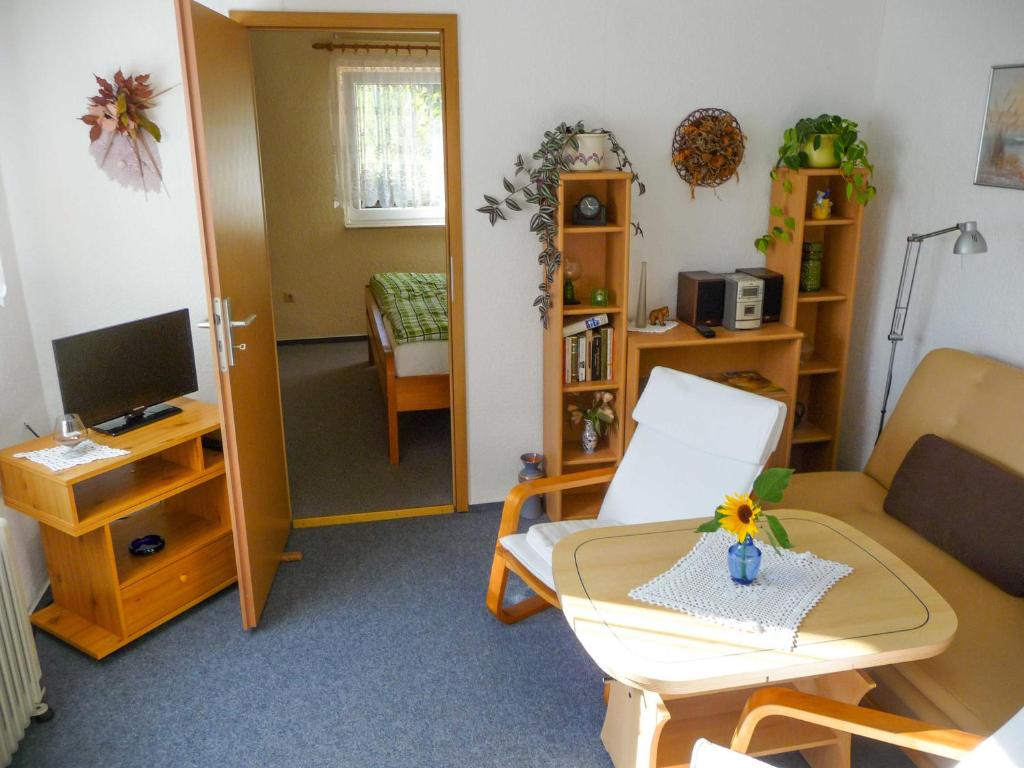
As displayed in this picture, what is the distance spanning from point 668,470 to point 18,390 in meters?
2.40

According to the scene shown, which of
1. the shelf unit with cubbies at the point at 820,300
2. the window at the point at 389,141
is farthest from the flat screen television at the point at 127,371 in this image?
the window at the point at 389,141

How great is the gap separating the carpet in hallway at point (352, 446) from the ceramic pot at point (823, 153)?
7.25ft

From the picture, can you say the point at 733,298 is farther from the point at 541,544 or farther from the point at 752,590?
the point at 752,590

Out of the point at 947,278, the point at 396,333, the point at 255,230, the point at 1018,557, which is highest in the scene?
the point at 255,230

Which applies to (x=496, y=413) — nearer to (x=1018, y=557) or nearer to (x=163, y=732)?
(x=163, y=732)

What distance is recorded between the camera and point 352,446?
15.2 feet

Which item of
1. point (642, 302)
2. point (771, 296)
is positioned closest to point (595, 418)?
point (642, 302)

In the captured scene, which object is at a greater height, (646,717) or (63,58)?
(63,58)

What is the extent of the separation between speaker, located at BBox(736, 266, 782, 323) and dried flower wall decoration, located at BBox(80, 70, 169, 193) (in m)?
2.51

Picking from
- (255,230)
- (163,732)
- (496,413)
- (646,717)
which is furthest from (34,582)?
(646,717)

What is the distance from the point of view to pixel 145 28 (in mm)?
3092

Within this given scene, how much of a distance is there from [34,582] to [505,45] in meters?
2.74

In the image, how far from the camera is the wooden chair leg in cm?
296

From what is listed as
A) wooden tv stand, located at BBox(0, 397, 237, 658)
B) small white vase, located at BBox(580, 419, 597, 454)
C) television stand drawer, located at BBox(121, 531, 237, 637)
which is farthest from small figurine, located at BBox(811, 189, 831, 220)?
television stand drawer, located at BBox(121, 531, 237, 637)
